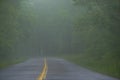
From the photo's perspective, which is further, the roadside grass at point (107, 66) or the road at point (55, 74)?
the roadside grass at point (107, 66)

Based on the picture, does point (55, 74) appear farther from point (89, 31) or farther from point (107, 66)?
point (89, 31)

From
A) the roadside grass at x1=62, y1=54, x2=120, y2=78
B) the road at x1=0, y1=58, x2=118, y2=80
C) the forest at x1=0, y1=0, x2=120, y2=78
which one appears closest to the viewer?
the road at x1=0, y1=58, x2=118, y2=80

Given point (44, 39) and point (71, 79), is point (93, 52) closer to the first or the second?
point (71, 79)

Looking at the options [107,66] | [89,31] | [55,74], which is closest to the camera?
[55,74]

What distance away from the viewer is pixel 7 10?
163ft

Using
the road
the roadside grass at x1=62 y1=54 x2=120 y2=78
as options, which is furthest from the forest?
the road

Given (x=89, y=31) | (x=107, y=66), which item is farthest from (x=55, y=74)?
(x=89, y=31)

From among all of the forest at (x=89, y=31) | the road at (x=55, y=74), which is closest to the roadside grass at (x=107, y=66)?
the forest at (x=89, y=31)

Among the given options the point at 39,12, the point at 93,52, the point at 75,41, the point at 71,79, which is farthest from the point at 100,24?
the point at 39,12

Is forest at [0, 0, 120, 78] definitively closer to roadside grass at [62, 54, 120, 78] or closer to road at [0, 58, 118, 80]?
roadside grass at [62, 54, 120, 78]

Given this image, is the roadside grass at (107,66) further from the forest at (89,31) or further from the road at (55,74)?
the road at (55,74)

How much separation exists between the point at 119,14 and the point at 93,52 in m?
14.4

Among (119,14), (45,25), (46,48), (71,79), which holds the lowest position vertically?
(46,48)

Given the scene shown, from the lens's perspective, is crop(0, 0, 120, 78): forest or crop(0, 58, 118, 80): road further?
crop(0, 0, 120, 78): forest
